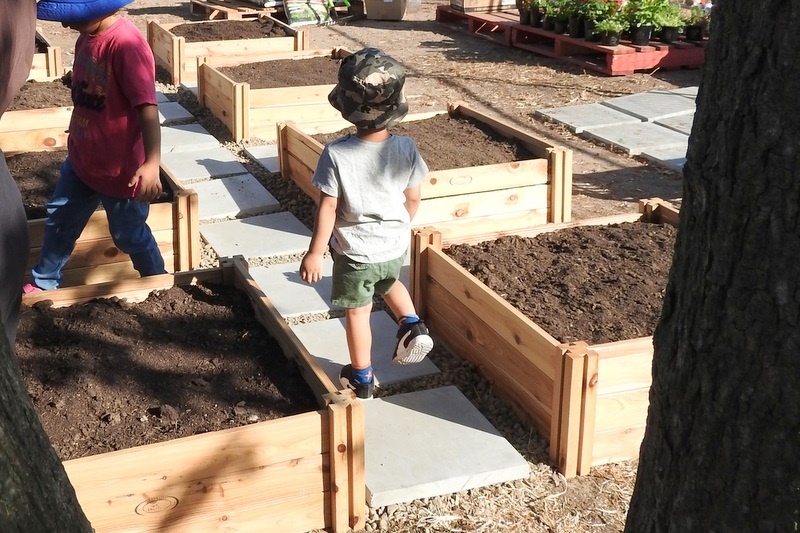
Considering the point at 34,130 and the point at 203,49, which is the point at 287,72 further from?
the point at 34,130

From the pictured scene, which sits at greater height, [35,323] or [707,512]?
[707,512]

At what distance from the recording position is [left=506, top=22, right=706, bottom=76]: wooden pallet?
11.2 metres

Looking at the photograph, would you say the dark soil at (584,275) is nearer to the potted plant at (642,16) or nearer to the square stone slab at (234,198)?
the square stone slab at (234,198)

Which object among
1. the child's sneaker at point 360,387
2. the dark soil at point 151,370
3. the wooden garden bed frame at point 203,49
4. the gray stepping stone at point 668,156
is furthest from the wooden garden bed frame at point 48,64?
A: the child's sneaker at point 360,387

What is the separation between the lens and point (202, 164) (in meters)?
7.84

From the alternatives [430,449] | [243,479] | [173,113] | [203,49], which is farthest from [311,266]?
[203,49]

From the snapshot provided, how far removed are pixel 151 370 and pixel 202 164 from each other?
413 cm

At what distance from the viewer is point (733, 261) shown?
1.50 metres

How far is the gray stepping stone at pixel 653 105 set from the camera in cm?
948

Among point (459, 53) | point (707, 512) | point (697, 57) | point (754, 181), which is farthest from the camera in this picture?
point (459, 53)

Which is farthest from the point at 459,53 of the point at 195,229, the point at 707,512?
the point at 707,512

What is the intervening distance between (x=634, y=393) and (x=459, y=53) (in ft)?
31.5

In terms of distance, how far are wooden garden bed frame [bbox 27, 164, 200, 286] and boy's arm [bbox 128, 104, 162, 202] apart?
0.86m

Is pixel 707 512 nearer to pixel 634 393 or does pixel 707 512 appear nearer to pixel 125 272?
pixel 634 393
